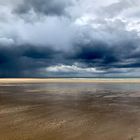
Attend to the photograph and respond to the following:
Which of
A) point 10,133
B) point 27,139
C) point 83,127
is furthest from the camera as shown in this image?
point 83,127

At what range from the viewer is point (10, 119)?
1362 centimetres

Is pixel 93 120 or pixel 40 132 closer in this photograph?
pixel 40 132

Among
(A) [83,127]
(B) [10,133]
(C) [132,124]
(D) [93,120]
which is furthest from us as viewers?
(D) [93,120]

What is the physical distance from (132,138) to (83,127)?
289 centimetres

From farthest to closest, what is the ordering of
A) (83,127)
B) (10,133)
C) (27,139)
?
(83,127), (10,133), (27,139)

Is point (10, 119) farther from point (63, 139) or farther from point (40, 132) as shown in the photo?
point (63, 139)

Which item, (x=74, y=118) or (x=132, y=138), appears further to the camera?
(x=74, y=118)

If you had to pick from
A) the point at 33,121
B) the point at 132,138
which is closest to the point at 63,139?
the point at 132,138

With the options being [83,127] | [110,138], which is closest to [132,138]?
[110,138]

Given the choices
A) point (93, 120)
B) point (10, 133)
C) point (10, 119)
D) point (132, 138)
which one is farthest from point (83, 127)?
point (10, 119)

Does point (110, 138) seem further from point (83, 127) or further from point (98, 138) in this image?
point (83, 127)

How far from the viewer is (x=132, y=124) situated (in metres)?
12.3

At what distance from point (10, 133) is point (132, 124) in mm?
6933

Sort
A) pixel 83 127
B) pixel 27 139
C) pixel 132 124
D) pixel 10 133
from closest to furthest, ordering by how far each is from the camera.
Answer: pixel 27 139 → pixel 10 133 → pixel 83 127 → pixel 132 124
